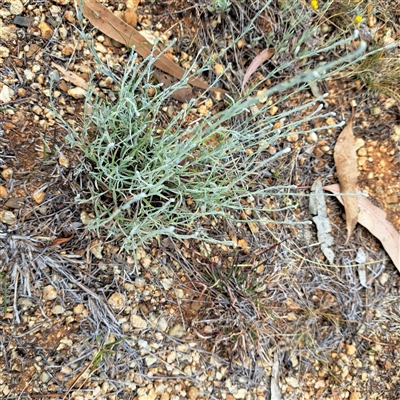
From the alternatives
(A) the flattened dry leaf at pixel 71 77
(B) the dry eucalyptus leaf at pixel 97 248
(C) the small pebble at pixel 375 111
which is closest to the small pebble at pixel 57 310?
(B) the dry eucalyptus leaf at pixel 97 248

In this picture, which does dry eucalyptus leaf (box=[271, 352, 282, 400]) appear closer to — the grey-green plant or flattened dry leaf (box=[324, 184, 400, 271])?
the grey-green plant

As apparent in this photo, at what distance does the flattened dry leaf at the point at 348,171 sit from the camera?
5.28ft

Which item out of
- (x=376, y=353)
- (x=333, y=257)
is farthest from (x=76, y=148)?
(x=376, y=353)

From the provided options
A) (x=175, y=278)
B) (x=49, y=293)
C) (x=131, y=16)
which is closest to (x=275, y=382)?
(x=175, y=278)

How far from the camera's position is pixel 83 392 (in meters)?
1.19

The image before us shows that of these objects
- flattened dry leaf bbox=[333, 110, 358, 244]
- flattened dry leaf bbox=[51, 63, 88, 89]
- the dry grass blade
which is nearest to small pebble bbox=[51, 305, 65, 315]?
flattened dry leaf bbox=[51, 63, 88, 89]

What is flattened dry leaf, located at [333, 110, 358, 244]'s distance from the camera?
1.61 meters

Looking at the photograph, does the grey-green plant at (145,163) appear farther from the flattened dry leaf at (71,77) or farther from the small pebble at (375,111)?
the small pebble at (375,111)

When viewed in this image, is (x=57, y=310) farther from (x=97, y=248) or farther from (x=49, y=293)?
(x=97, y=248)

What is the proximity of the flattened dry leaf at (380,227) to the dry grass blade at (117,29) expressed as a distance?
925mm

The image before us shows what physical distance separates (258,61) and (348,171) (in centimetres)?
56

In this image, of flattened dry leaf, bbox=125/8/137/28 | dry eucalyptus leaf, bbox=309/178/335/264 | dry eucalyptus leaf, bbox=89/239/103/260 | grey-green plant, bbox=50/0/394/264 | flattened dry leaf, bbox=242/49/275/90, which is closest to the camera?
grey-green plant, bbox=50/0/394/264

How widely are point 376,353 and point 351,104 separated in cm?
99

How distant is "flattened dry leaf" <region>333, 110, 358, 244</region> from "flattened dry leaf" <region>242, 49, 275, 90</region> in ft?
1.41
